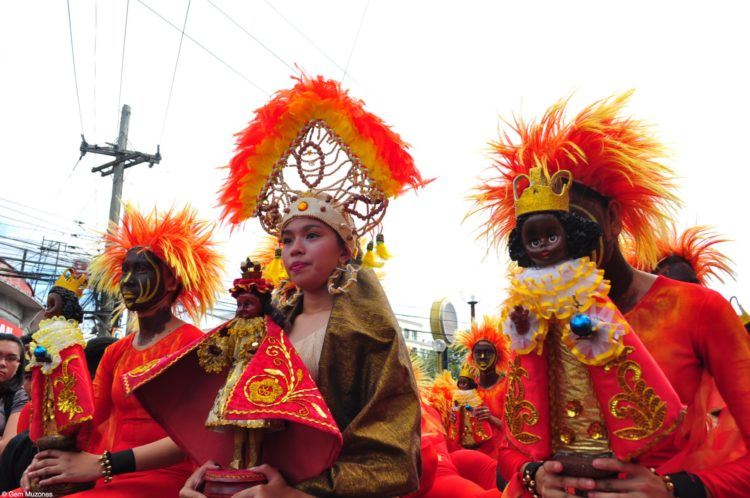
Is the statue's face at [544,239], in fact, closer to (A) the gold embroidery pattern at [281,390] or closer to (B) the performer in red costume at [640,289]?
(B) the performer in red costume at [640,289]

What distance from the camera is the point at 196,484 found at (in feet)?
6.86

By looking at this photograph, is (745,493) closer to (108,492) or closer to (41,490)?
(108,492)

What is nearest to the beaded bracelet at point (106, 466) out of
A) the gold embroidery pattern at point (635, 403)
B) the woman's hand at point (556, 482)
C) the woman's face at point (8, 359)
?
A: the woman's hand at point (556, 482)

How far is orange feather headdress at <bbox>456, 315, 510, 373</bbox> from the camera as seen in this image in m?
6.55

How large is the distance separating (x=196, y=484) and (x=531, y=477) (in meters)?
1.16

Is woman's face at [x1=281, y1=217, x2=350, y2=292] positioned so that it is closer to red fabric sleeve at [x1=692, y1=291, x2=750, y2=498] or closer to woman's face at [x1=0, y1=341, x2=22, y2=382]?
red fabric sleeve at [x1=692, y1=291, x2=750, y2=498]

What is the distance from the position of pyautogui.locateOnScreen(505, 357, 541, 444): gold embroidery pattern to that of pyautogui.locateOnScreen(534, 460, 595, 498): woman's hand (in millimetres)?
85

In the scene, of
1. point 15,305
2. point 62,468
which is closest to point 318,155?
point 62,468

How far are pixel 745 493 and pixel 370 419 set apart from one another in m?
1.21

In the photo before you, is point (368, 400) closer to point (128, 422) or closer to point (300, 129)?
point (300, 129)

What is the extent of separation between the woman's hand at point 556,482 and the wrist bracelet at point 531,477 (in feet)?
0.17

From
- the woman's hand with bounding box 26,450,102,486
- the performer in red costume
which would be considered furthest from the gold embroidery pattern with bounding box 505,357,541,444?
the woman's hand with bounding box 26,450,102,486

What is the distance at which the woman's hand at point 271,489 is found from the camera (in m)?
1.92

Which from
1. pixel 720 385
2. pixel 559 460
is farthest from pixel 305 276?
pixel 720 385
